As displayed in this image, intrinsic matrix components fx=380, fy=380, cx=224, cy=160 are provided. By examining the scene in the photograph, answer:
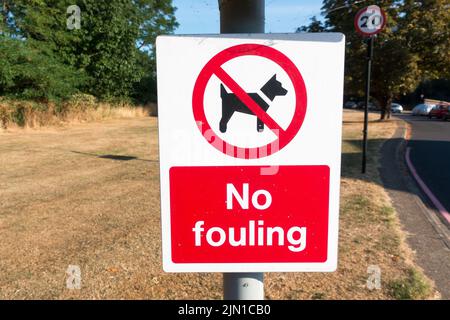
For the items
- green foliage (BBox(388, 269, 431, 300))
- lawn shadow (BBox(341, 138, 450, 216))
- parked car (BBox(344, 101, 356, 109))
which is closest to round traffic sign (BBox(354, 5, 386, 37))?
lawn shadow (BBox(341, 138, 450, 216))

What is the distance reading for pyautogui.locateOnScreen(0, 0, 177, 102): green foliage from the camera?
18.7 metres

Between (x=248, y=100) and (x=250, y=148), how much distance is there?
0.50ft

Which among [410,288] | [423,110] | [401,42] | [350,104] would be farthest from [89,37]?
[350,104]

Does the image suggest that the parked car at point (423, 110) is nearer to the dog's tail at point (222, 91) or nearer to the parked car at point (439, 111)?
the parked car at point (439, 111)

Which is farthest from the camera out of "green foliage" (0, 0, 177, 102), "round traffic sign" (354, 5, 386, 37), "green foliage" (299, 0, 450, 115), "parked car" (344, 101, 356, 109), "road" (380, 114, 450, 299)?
"parked car" (344, 101, 356, 109)

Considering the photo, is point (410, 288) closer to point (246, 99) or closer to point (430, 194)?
point (246, 99)

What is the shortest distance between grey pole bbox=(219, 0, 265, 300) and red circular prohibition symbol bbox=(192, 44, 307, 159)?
0.10 metres

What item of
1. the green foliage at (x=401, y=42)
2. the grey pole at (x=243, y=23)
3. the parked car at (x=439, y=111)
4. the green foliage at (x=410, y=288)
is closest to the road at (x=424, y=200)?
the green foliage at (x=410, y=288)

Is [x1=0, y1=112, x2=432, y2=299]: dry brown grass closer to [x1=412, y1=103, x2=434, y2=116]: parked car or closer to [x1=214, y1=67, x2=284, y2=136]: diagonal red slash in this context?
[x1=214, y1=67, x2=284, y2=136]: diagonal red slash

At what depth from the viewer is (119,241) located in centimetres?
418

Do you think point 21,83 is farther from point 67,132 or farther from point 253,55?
point 253,55
